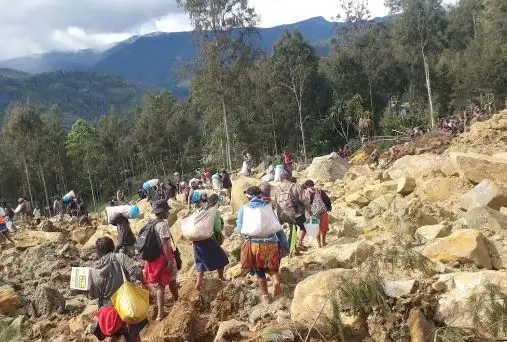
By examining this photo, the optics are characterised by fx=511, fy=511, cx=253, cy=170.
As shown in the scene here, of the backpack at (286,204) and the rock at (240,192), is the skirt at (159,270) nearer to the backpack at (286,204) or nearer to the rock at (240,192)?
the backpack at (286,204)

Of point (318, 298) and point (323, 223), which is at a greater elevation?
point (318, 298)

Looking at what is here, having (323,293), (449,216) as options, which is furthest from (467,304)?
(449,216)

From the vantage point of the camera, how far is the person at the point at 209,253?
5.88m

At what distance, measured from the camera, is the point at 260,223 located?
5.35m

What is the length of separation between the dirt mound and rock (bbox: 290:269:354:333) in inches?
442

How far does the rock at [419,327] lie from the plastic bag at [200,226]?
2.50 m

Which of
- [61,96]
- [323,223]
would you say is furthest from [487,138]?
[61,96]

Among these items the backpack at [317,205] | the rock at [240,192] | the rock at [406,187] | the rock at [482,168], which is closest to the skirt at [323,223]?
the backpack at [317,205]

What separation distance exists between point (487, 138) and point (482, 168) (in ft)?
17.7

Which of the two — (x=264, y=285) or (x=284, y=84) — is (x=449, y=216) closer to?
(x=264, y=285)

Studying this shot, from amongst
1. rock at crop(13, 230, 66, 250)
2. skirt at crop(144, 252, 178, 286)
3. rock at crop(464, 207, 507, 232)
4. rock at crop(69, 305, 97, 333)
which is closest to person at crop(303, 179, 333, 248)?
rock at crop(464, 207, 507, 232)

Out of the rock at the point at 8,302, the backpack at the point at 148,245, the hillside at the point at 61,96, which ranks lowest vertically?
the rock at the point at 8,302

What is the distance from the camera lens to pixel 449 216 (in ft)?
30.2

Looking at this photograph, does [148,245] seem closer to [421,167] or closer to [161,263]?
[161,263]
